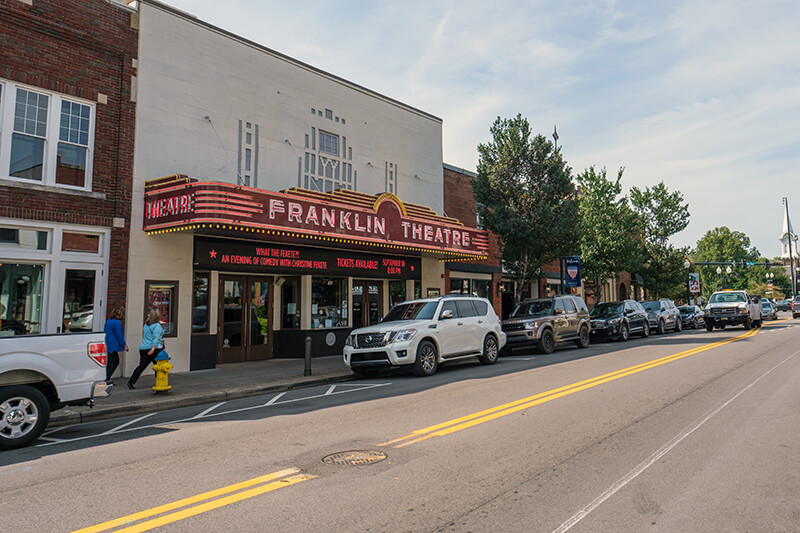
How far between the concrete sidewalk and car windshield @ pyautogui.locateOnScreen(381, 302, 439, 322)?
6.01 feet

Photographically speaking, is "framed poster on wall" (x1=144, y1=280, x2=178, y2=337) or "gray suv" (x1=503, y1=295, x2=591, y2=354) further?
"gray suv" (x1=503, y1=295, x2=591, y2=354)

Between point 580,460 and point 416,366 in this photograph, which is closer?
point 580,460

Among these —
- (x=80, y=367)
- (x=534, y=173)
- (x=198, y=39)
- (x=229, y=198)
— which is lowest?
(x=80, y=367)

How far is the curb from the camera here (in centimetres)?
882

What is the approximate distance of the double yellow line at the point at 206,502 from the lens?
4.11 m

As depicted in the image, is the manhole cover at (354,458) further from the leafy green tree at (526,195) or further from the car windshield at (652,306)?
the car windshield at (652,306)

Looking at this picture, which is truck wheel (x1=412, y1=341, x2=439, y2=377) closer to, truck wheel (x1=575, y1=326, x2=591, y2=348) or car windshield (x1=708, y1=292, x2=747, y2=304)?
truck wheel (x1=575, y1=326, x2=591, y2=348)

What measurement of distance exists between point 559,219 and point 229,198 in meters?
13.3

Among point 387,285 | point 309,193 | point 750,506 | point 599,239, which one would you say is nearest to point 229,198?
point 309,193

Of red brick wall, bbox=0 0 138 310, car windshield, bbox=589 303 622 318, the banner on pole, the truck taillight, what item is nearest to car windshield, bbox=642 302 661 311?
car windshield, bbox=589 303 622 318

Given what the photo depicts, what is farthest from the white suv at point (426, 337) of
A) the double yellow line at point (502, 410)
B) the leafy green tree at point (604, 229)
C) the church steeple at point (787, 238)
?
the church steeple at point (787, 238)

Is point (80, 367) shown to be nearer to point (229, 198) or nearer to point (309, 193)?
point (229, 198)

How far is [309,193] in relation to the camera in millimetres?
15492

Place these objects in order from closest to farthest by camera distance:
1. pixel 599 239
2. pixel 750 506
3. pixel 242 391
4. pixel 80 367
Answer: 1. pixel 750 506
2. pixel 80 367
3. pixel 242 391
4. pixel 599 239
